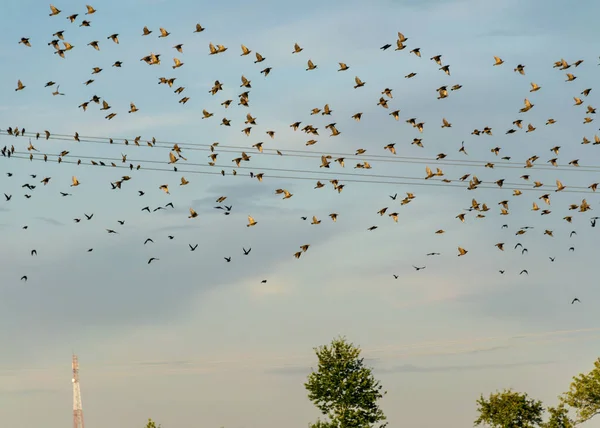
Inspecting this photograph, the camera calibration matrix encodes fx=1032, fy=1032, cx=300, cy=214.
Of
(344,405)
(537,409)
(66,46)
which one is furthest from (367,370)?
(66,46)

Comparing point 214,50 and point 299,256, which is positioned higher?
point 214,50

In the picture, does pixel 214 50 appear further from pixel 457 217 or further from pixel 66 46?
pixel 457 217

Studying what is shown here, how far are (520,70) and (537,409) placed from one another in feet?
193

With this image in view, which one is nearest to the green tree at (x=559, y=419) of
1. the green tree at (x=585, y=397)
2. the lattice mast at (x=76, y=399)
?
the green tree at (x=585, y=397)

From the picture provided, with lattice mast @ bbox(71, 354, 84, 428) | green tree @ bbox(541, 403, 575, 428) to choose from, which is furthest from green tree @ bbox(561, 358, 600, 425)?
lattice mast @ bbox(71, 354, 84, 428)

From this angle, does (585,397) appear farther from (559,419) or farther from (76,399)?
(76,399)

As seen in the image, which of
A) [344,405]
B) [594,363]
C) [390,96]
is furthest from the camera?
[594,363]

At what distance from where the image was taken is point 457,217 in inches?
2638

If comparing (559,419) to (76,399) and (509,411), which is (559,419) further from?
(76,399)

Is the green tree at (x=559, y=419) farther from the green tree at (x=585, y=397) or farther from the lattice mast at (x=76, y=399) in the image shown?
the lattice mast at (x=76, y=399)

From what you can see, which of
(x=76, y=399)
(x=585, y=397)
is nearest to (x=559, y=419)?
(x=585, y=397)

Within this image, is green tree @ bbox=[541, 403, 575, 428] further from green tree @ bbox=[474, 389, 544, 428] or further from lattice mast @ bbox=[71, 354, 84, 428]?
lattice mast @ bbox=[71, 354, 84, 428]

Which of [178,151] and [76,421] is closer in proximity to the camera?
[178,151]

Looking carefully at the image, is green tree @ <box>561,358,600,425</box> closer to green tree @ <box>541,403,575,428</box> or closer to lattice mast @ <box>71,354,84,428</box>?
green tree @ <box>541,403,575,428</box>
